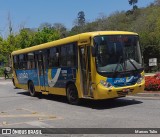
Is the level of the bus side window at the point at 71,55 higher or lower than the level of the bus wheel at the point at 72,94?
higher

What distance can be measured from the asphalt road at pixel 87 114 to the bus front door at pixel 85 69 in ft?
2.52

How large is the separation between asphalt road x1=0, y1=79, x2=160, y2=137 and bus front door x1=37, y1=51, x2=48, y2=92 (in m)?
1.96

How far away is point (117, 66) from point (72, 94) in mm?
2785

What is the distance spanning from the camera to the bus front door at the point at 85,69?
14.4 m

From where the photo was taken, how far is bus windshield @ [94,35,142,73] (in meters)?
14.0

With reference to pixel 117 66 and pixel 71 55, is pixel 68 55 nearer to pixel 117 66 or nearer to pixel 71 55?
pixel 71 55

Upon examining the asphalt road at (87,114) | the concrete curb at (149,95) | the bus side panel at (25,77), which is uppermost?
the bus side panel at (25,77)

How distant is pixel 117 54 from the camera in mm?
14297

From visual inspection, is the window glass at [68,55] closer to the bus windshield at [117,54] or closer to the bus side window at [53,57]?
the bus side window at [53,57]

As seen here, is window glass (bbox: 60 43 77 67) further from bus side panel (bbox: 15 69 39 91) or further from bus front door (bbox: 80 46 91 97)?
bus side panel (bbox: 15 69 39 91)

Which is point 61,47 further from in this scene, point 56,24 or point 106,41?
point 56,24

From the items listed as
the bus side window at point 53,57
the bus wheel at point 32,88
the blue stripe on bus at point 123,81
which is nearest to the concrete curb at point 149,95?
the blue stripe on bus at point 123,81

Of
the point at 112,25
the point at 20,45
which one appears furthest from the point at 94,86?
the point at 112,25

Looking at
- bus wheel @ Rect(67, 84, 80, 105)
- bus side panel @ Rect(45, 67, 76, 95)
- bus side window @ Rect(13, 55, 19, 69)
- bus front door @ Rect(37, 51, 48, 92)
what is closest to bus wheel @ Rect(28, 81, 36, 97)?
bus front door @ Rect(37, 51, 48, 92)
